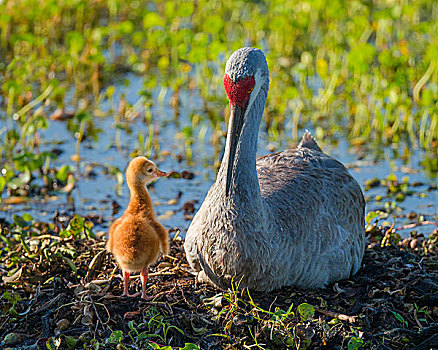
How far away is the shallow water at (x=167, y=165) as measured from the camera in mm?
6656

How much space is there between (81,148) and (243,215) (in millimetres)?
3704

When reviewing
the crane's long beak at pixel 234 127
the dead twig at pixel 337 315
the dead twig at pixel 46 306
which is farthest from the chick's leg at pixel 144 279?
the dead twig at pixel 337 315

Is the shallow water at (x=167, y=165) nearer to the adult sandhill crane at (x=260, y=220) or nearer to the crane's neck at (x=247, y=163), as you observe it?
the adult sandhill crane at (x=260, y=220)

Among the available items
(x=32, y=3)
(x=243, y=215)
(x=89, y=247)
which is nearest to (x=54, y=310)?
(x=89, y=247)

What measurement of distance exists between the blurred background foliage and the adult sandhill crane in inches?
109

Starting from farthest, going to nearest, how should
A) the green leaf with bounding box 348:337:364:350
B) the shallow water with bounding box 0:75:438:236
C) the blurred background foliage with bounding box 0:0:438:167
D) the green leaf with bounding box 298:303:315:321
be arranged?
the blurred background foliage with bounding box 0:0:438:167 → the shallow water with bounding box 0:75:438:236 → the green leaf with bounding box 298:303:315:321 → the green leaf with bounding box 348:337:364:350

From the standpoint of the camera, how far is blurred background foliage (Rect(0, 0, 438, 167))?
810cm

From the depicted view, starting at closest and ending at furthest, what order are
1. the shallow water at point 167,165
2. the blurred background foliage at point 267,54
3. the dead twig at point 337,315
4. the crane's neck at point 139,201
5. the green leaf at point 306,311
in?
the green leaf at point 306,311
the dead twig at point 337,315
the crane's neck at point 139,201
the shallow water at point 167,165
the blurred background foliage at point 267,54

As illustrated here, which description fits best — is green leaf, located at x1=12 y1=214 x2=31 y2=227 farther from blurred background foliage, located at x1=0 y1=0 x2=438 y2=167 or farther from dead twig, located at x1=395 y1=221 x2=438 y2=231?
dead twig, located at x1=395 y1=221 x2=438 y2=231

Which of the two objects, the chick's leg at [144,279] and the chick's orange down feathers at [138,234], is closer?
the chick's orange down feathers at [138,234]

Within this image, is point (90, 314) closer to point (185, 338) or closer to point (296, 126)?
point (185, 338)

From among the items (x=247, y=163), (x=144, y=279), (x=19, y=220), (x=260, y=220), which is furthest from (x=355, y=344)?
(x=19, y=220)

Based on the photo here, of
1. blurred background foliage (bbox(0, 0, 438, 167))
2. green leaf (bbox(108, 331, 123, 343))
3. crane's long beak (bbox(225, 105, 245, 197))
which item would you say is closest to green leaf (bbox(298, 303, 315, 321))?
crane's long beak (bbox(225, 105, 245, 197))

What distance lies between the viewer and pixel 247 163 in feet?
14.7
